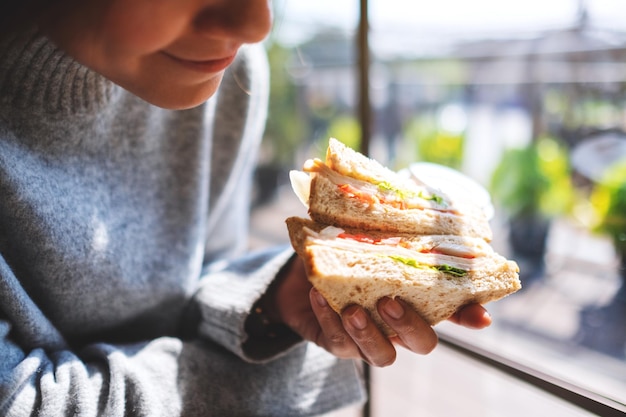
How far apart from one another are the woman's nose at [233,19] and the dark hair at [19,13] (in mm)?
376

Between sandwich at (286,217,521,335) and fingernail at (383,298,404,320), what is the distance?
27 mm

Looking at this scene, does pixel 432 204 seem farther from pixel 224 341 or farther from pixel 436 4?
pixel 436 4

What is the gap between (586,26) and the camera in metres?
3.30

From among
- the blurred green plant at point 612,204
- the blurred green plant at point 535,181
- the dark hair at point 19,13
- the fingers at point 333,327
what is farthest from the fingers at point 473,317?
the blurred green plant at point 535,181

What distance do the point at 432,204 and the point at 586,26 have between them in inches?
117

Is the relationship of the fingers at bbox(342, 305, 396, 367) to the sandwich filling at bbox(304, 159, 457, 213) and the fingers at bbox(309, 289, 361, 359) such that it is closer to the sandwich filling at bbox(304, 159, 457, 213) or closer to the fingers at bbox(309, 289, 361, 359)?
the fingers at bbox(309, 289, 361, 359)

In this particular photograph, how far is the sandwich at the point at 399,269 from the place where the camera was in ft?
2.97

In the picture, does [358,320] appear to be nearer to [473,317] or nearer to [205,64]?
[473,317]

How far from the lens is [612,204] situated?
2781 mm

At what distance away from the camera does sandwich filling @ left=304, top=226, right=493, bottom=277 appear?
3.15 ft

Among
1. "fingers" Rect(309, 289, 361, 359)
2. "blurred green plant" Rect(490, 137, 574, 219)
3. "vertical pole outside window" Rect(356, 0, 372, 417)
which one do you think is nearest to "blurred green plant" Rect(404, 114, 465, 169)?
"blurred green plant" Rect(490, 137, 574, 219)

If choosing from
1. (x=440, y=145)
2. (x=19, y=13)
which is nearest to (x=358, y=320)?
(x=19, y=13)

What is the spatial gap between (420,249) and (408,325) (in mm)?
201

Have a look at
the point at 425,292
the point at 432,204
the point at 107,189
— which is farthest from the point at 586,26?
the point at 107,189
